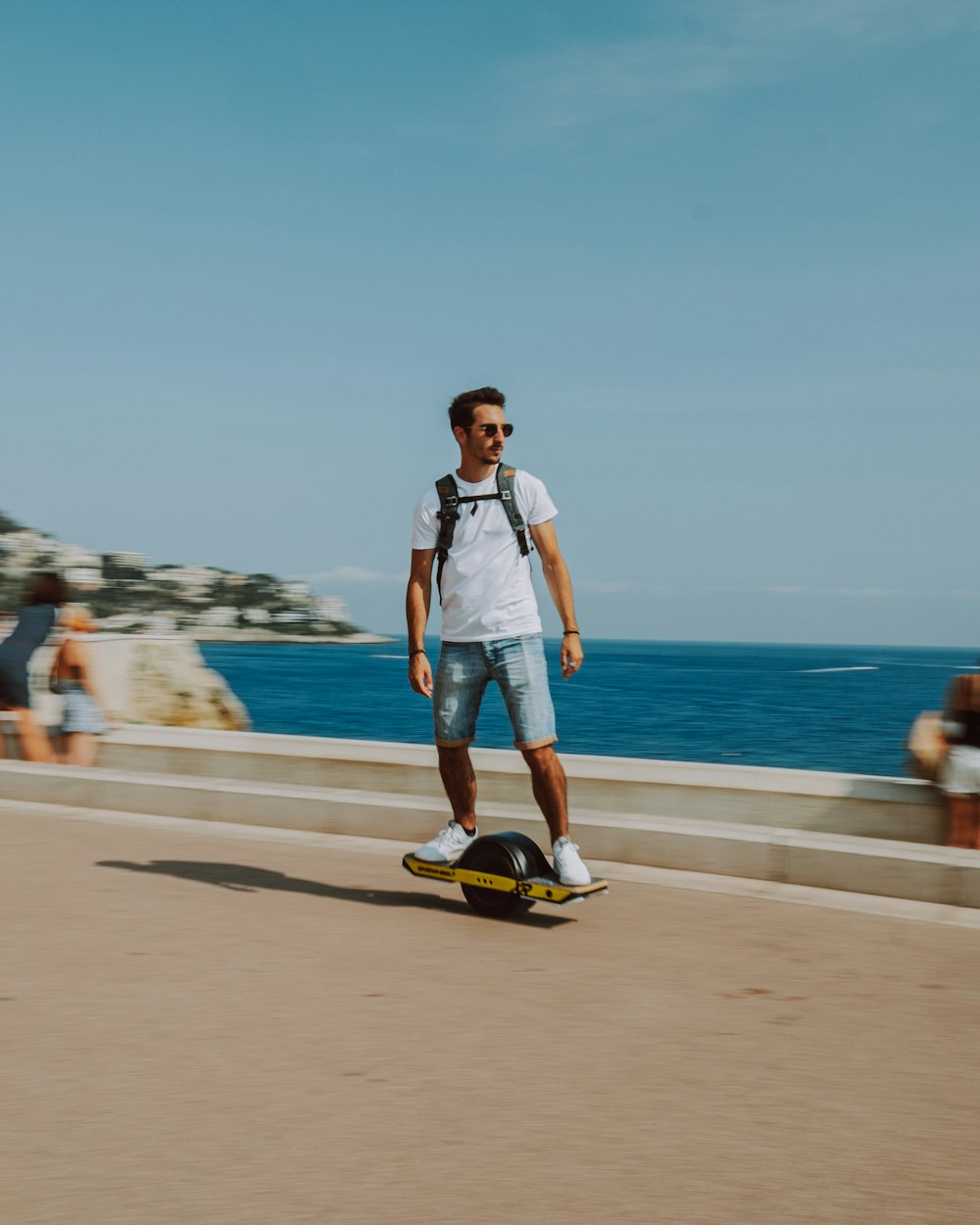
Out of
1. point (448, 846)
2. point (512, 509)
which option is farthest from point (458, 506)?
point (448, 846)

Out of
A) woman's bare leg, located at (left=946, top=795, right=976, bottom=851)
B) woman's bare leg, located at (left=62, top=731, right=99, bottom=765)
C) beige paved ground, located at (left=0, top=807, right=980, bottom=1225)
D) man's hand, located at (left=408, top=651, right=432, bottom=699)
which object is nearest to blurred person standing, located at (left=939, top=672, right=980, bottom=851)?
woman's bare leg, located at (left=946, top=795, right=976, bottom=851)

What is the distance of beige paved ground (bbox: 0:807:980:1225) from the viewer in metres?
2.63

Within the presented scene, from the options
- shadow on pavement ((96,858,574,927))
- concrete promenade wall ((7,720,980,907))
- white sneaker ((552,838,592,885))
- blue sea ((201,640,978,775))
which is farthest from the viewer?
blue sea ((201,640,978,775))

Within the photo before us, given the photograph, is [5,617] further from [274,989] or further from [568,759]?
[274,989]

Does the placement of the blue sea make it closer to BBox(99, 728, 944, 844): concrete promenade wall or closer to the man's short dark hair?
BBox(99, 728, 944, 844): concrete promenade wall

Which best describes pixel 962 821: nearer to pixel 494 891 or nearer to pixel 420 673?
pixel 494 891

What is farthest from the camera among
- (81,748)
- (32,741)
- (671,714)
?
(671,714)

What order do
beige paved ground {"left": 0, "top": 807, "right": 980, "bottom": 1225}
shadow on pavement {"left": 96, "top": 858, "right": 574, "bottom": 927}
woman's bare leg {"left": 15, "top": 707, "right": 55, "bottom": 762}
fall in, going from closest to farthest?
beige paved ground {"left": 0, "top": 807, "right": 980, "bottom": 1225} < shadow on pavement {"left": 96, "top": 858, "right": 574, "bottom": 927} < woman's bare leg {"left": 15, "top": 707, "right": 55, "bottom": 762}

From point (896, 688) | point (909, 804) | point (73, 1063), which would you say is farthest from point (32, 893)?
point (896, 688)

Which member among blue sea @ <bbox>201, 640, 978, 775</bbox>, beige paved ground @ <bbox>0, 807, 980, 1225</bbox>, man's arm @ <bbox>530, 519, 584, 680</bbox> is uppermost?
man's arm @ <bbox>530, 519, 584, 680</bbox>

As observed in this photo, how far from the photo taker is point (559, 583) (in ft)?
17.5

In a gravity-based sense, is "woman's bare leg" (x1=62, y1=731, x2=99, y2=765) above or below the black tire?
above

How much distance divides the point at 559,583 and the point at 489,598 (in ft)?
1.06

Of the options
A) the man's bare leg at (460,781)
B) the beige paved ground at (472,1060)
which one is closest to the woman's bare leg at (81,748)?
the beige paved ground at (472,1060)
